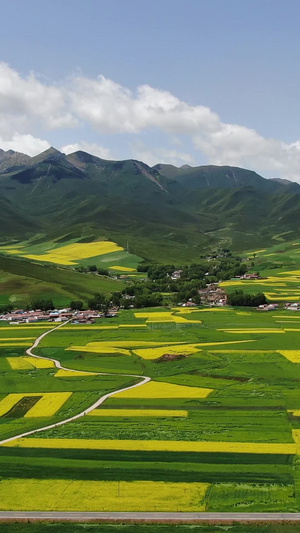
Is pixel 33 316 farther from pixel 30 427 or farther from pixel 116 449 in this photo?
pixel 116 449

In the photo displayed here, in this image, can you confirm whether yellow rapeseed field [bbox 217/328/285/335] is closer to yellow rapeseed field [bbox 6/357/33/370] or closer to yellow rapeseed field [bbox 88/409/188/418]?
yellow rapeseed field [bbox 6/357/33/370]

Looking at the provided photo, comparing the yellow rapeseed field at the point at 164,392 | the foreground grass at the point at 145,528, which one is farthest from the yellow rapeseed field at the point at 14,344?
the foreground grass at the point at 145,528

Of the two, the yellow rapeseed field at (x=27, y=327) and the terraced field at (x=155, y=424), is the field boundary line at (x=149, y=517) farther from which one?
the yellow rapeseed field at (x=27, y=327)

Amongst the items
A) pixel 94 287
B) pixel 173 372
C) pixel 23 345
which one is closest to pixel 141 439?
pixel 173 372

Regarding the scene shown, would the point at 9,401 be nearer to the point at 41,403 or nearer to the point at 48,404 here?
the point at 41,403

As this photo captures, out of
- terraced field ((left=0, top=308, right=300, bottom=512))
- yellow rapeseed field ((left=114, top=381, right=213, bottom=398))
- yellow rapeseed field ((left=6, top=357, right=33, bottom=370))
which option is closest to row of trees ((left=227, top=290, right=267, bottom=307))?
terraced field ((left=0, top=308, right=300, bottom=512))
